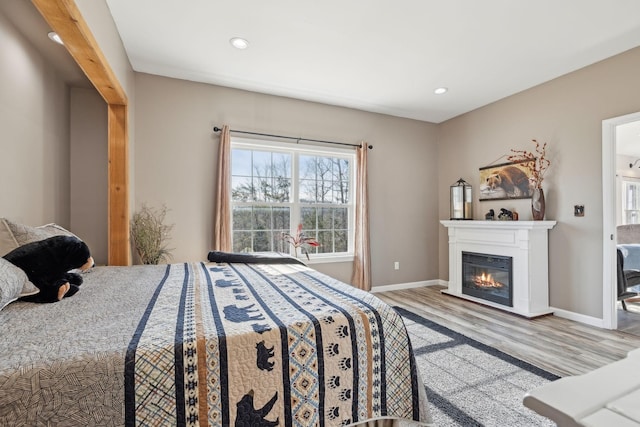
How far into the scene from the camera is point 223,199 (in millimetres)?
3443

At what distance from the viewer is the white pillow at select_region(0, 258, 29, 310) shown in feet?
3.88

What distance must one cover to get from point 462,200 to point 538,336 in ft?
6.64

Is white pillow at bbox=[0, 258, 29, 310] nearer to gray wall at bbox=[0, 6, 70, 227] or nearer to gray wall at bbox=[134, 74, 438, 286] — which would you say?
gray wall at bbox=[0, 6, 70, 227]

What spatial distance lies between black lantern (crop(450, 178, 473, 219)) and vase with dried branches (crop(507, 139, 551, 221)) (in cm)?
76

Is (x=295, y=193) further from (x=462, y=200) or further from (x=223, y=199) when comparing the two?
(x=462, y=200)

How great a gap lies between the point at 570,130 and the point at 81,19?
4.40 m

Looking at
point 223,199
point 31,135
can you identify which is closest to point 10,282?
point 31,135

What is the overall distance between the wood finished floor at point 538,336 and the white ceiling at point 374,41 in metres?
2.69

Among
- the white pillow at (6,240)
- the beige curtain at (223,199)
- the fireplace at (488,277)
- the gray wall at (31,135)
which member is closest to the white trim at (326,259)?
the beige curtain at (223,199)

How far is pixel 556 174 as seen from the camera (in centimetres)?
343

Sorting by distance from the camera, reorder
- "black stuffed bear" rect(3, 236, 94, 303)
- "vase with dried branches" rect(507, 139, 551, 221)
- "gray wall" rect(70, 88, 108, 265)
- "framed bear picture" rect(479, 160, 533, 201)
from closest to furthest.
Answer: "black stuffed bear" rect(3, 236, 94, 303) → "gray wall" rect(70, 88, 108, 265) → "vase with dried branches" rect(507, 139, 551, 221) → "framed bear picture" rect(479, 160, 533, 201)

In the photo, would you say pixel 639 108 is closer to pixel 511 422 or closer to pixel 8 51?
pixel 511 422

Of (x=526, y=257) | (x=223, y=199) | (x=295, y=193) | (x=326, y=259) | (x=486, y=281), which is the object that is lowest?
(x=486, y=281)

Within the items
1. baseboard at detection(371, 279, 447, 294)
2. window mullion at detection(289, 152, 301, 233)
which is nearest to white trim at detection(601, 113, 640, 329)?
baseboard at detection(371, 279, 447, 294)
